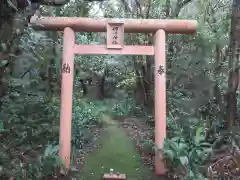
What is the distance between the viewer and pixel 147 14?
977cm

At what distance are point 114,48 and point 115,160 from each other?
2484 millimetres

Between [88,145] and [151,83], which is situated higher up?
[151,83]

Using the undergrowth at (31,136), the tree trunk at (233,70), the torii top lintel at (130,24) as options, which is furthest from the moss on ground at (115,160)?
the torii top lintel at (130,24)

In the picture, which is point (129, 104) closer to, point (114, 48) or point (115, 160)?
point (115, 160)

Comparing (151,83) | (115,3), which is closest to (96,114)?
(151,83)

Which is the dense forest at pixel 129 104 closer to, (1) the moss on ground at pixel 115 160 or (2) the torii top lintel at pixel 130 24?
(1) the moss on ground at pixel 115 160

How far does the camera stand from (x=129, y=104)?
1209cm

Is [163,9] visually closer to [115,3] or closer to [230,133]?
[115,3]

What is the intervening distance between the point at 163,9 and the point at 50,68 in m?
4.28

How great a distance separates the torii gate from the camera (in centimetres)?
585

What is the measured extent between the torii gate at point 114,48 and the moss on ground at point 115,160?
49 centimetres

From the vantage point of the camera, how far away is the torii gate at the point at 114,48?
5.85 m

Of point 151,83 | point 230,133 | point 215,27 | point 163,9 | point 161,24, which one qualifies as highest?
point 163,9

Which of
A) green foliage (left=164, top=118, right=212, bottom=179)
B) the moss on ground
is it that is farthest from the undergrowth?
green foliage (left=164, top=118, right=212, bottom=179)
